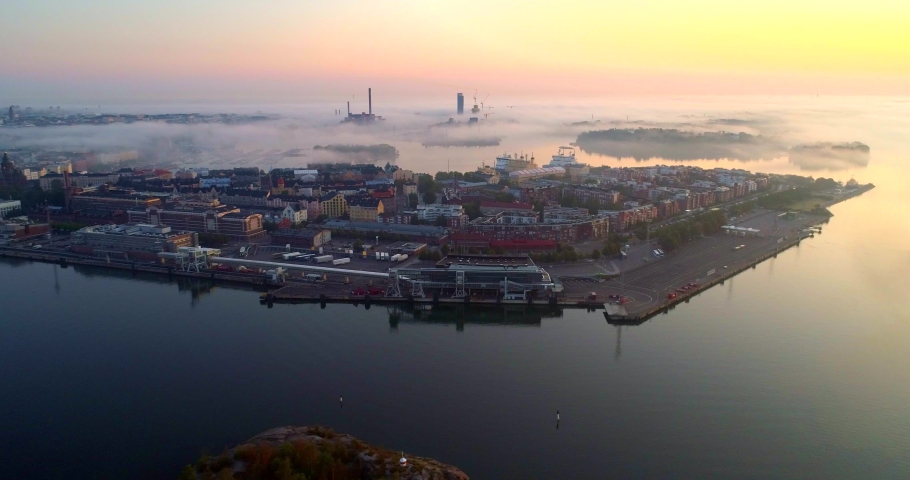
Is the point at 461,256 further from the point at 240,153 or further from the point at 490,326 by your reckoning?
the point at 240,153

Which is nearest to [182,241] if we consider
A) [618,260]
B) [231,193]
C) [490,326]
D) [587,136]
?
[231,193]

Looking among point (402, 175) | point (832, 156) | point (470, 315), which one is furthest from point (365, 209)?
point (832, 156)

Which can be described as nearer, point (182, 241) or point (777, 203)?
point (182, 241)

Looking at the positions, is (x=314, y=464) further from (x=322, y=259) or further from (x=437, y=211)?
(x=437, y=211)

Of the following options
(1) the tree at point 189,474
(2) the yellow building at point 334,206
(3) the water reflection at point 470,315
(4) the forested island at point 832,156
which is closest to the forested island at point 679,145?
(4) the forested island at point 832,156

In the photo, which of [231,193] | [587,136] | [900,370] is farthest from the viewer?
[587,136]

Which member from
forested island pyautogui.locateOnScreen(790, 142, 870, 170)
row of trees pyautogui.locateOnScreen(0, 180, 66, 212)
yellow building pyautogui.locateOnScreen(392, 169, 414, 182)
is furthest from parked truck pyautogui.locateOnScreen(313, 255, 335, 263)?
forested island pyautogui.locateOnScreen(790, 142, 870, 170)

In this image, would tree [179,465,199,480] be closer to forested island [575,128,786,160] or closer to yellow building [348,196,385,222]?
yellow building [348,196,385,222]
